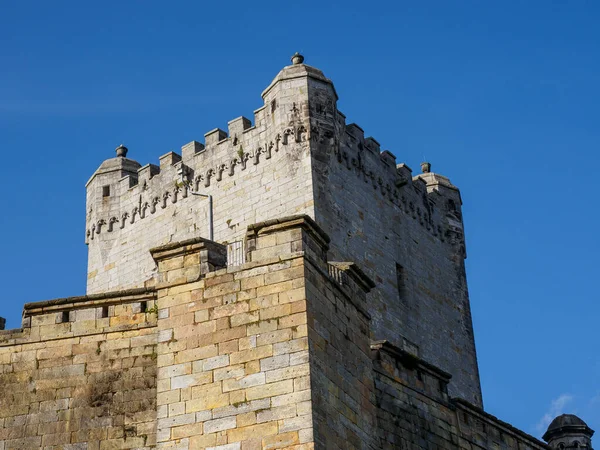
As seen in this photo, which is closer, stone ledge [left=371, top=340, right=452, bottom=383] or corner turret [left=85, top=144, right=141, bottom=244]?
stone ledge [left=371, top=340, right=452, bottom=383]

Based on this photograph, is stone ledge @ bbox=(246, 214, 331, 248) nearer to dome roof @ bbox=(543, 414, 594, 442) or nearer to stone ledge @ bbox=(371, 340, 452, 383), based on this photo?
stone ledge @ bbox=(371, 340, 452, 383)

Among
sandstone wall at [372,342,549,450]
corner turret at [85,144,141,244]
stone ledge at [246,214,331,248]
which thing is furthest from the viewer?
corner turret at [85,144,141,244]

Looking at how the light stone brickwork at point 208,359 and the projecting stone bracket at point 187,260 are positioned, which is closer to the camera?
the light stone brickwork at point 208,359

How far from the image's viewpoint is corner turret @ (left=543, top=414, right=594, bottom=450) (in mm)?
26797

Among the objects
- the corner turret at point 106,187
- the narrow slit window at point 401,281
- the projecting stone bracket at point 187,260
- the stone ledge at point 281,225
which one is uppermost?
the corner turret at point 106,187

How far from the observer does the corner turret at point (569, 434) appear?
87.9ft

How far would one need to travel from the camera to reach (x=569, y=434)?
1059 inches

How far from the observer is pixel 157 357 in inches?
697

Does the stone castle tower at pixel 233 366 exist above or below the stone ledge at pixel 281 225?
below

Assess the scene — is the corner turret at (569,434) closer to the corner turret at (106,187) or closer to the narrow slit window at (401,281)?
the narrow slit window at (401,281)

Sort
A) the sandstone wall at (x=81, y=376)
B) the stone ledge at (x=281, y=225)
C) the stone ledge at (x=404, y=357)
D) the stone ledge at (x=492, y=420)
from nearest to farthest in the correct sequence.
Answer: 1. the sandstone wall at (x=81, y=376)
2. the stone ledge at (x=281, y=225)
3. the stone ledge at (x=404, y=357)
4. the stone ledge at (x=492, y=420)

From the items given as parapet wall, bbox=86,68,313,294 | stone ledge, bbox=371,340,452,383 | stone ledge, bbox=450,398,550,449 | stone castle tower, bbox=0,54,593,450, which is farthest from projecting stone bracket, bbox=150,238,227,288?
parapet wall, bbox=86,68,313,294

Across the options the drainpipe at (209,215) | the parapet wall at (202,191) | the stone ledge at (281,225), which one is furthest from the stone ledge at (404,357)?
the drainpipe at (209,215)

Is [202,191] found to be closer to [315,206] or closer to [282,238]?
[315,206]
